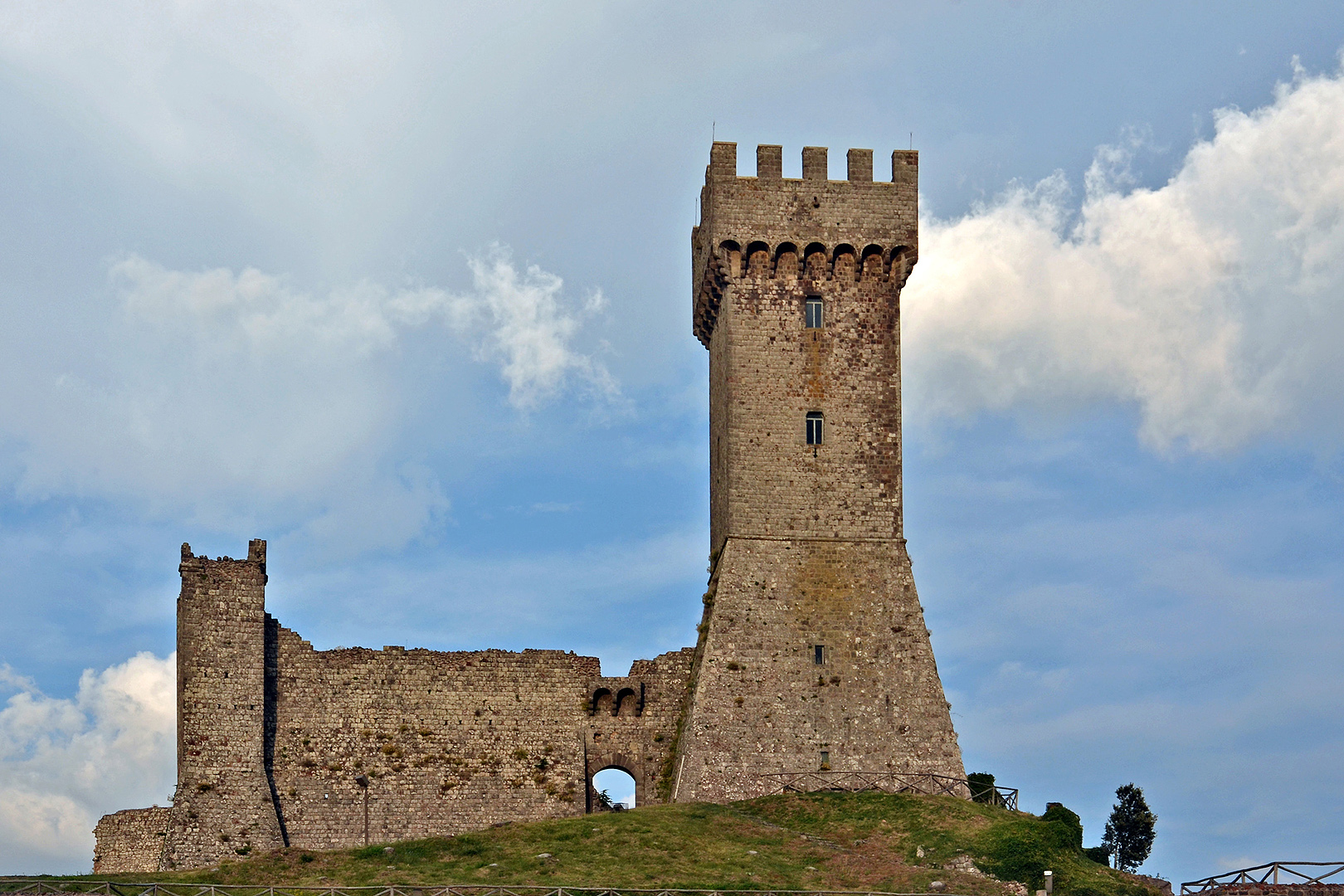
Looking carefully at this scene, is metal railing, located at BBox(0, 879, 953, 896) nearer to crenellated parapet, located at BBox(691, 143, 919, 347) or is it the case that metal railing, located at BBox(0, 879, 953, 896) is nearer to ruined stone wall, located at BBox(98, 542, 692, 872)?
ruined stone wall, located at BBox(98, 542, 692, 872)

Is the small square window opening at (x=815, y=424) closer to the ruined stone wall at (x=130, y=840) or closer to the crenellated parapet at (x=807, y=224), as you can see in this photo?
the crenellated parapet at (x=807, y=224)

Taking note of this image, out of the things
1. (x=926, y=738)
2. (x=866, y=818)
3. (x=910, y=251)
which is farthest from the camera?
(x=910, y=251)

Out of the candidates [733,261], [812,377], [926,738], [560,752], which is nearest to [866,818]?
[926,738]

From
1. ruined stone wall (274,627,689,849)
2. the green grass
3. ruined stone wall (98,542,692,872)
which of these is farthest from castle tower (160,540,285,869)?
the green grass

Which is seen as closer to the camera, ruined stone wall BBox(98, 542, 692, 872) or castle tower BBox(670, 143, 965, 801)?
ruined stone wall BBox(98, 542, 692, 872)

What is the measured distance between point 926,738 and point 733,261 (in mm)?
15933

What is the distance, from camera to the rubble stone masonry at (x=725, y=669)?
54.8m

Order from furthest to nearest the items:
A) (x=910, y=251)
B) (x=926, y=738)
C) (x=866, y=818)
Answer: (x=910, y=251) < (x=926, y=738) < (x=866, y=818)

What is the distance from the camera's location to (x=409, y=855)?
159ft

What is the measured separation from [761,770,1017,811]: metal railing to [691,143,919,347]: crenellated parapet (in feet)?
50.2

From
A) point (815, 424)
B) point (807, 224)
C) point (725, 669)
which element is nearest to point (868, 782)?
point (725, 669)

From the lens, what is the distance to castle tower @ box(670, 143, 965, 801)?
54938mm

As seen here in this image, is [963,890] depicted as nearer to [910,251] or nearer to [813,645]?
[813,645]

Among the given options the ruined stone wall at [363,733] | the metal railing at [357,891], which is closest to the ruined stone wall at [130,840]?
the ruined stone wall at [363,733]
